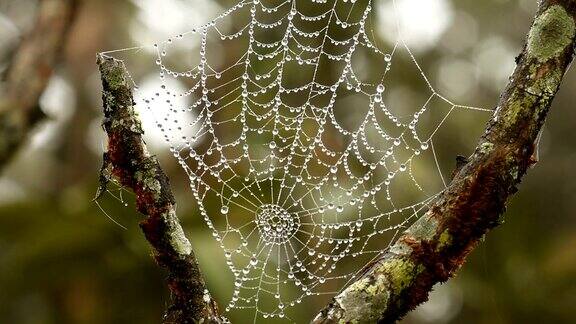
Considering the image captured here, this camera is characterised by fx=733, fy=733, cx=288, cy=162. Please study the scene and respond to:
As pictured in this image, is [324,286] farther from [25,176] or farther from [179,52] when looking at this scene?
[25,176]

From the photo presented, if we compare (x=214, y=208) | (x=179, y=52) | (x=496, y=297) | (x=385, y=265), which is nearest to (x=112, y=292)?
(x=214, y=208)

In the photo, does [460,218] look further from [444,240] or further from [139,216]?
[139,216]

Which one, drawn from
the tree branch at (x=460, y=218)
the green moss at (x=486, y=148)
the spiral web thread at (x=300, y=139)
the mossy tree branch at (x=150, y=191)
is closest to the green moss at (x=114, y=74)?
the mossy tree branch at (x=150, y=191)

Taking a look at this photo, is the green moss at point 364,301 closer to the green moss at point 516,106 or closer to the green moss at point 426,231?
the green moss at point 426,231

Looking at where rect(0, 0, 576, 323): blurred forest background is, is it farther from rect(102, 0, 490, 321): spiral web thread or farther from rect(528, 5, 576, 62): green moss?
rect(528, 5, 576, 62): green moss

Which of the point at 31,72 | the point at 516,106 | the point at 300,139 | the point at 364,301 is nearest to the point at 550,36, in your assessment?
the point at 516,106

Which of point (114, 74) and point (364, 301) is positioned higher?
point (114, 74)
